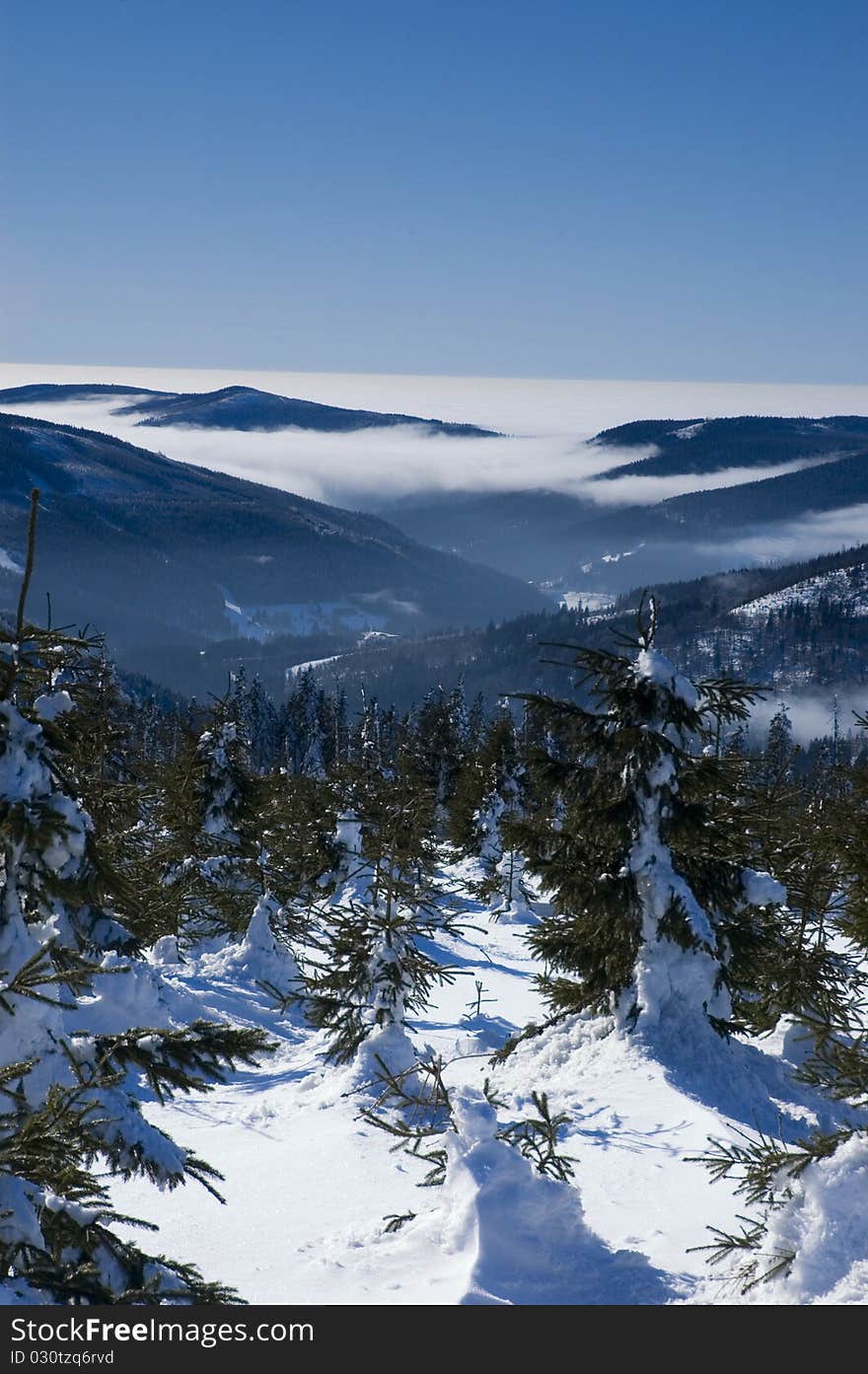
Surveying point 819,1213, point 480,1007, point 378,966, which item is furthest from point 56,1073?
point 480,1007

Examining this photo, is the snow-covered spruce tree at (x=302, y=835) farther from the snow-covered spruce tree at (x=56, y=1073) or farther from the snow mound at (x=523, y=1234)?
the snow-covered spruce tree at (x=56, y=1073)

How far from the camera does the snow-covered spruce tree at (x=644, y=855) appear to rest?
13172 millimetres

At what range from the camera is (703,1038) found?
1299 centimetres

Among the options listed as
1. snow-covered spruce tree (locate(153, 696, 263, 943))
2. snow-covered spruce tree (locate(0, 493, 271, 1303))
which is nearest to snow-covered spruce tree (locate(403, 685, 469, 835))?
snow-covered spruce tree (locate(153, 696, 263, 943))

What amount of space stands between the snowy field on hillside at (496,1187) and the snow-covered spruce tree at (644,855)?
695 mm

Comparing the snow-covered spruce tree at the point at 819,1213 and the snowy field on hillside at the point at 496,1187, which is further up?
the snow-covered spruce tree at the point at 819,1213

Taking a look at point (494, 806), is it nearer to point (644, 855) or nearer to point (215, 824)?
point (215, 824)

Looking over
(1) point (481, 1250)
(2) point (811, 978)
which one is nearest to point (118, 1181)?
(1) point (481, 1250)

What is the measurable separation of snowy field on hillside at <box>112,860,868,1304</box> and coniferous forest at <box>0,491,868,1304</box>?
4 cm

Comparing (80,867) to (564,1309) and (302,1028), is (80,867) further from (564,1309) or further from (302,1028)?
(302,1028)

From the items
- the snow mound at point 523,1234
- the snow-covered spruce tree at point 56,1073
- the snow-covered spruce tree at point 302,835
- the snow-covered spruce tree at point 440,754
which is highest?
the snow-covered spruce tree at point 56,1073

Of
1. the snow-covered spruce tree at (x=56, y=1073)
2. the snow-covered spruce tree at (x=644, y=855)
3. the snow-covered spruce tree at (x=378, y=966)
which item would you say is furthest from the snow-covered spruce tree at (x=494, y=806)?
the snow-covered spruce tree at (x=56, y=1073)

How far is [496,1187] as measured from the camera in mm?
7883

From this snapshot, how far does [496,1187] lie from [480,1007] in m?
20.1
